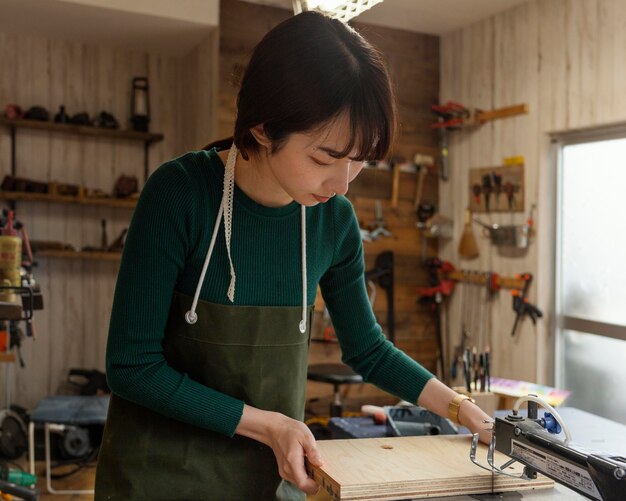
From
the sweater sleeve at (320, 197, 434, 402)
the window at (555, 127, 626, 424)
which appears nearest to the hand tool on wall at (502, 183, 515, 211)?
the window at (555, 127, 626, 424)

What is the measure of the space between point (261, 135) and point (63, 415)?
286 cm

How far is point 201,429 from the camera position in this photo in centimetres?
118

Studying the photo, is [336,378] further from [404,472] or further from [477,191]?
[404,472]

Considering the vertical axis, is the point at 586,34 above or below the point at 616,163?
above

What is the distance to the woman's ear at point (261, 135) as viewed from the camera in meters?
1.06

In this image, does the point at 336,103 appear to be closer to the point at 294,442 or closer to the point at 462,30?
the point at 294,442

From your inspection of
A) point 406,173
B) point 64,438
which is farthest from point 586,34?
point 64,438

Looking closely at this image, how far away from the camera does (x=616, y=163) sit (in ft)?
12.1

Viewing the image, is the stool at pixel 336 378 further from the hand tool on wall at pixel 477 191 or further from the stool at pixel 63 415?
the hand tool on wall at pixel 477 191

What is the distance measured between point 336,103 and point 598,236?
3170 mm

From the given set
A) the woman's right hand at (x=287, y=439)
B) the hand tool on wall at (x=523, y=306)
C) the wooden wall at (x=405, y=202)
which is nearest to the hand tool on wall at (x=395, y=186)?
the wooden wall at (x=405, y=202)

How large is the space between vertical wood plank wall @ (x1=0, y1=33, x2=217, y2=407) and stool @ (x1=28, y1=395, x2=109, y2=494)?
101cm

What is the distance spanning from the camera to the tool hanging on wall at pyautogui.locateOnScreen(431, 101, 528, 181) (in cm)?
435

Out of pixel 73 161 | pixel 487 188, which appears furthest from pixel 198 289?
pixel 73 161
